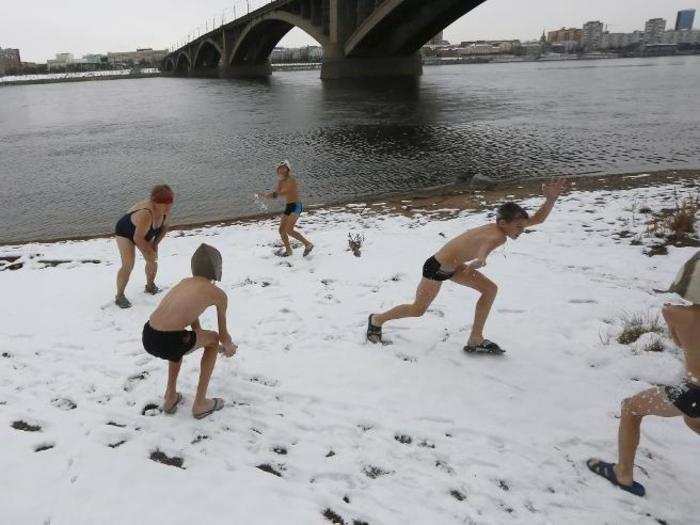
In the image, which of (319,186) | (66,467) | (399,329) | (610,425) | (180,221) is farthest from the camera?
(319,186)

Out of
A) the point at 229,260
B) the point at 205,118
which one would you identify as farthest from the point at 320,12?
the point at 229,260

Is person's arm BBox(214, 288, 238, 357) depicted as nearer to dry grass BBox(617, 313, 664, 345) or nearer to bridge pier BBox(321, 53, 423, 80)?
dry grass BBox(617, 313, 664, 345)

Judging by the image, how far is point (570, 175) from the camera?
54.4 ft

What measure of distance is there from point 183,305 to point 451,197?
10.8 meters

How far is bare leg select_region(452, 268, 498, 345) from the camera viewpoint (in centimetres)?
502

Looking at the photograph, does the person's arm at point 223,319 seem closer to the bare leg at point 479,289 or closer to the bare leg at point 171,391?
the bare leg at point 171,391

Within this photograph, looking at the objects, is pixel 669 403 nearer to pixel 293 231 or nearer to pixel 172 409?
pixel 172 409

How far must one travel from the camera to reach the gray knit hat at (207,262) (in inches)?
154

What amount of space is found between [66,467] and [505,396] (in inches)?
148

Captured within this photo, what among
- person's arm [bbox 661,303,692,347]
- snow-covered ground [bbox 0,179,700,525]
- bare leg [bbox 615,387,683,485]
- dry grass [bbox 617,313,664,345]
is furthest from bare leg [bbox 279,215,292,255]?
person's arm [bbox 661,303,692,347]

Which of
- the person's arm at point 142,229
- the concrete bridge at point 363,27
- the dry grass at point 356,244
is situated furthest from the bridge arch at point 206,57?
the person's arm at point 142,229

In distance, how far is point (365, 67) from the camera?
66.1m

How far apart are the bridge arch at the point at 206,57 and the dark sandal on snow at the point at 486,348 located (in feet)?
372

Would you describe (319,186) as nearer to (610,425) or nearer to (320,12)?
(610,425)
